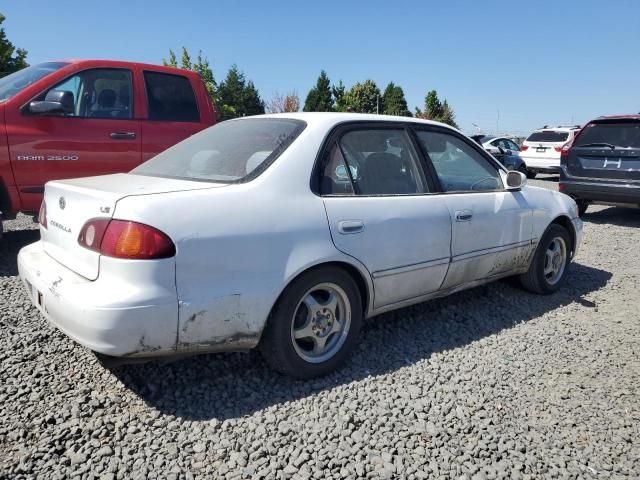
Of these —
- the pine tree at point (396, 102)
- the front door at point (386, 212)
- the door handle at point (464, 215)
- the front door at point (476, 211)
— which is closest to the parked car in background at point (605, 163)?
the front door at point (476, 211)

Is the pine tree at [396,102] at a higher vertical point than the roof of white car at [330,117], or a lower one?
higher

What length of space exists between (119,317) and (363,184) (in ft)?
5.31

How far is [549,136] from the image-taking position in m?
16.2

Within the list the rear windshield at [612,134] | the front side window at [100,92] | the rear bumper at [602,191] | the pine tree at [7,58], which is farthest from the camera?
the pine tree at [7,58]

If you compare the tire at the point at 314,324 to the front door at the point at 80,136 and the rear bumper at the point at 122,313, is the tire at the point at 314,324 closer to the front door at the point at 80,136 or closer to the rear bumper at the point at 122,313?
the rear bumper at the point at 122,313

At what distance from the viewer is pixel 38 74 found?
16.1 ft

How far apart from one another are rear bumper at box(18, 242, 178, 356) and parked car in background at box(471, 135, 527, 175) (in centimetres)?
1505

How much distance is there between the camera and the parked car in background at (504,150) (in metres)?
16.5

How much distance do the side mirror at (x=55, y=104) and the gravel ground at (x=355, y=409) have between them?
1944 mm

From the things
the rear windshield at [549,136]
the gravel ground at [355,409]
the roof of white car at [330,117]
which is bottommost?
the gravel ground at [355,409]

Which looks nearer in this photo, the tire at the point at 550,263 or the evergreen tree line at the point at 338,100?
the tire at the point at 550,263

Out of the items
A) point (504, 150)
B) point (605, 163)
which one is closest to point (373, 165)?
point (605, 163)

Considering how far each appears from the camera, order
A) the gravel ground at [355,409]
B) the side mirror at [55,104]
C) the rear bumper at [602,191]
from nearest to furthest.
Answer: the gravel ground at [355,409] < the side mirror at [55,104] < the rear bumper at [602,191]

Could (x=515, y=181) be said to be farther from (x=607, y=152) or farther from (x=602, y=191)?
(x=607, y=152)
